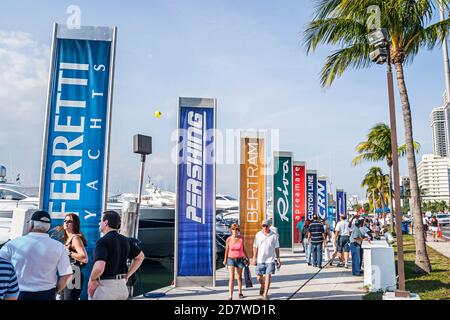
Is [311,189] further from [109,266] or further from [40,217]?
[40,217]

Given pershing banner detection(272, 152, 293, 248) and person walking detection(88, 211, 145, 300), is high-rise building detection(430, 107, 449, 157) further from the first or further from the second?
person walking detection(88, 211, 145, 300)

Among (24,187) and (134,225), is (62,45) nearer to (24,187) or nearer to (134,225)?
(134,225)

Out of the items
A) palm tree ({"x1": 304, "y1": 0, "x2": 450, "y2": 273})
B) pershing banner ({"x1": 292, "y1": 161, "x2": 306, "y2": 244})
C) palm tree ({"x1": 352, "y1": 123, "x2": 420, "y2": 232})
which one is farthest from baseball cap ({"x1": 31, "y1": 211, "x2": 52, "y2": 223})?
palm tree ({"x1": 352, "y1": 123, "x2": 420, "y2": 232})

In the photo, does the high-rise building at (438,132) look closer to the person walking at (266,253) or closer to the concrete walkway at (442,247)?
the concrete walkway at (442,247)

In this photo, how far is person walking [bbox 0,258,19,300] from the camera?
337cm

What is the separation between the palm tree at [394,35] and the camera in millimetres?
11055

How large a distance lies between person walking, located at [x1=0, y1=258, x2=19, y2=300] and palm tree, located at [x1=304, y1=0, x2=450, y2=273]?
10461mm

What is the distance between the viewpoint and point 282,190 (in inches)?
762

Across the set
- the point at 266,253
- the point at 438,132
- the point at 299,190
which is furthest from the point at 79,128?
the point at 438,132

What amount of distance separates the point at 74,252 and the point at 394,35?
34.6ft

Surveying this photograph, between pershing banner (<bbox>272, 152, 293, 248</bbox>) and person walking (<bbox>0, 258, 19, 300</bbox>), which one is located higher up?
pershing banner (<bbox>272, 152, 293, 248</bbox>)

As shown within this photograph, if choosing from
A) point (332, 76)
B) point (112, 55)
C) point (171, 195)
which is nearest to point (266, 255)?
point (112, 55)
